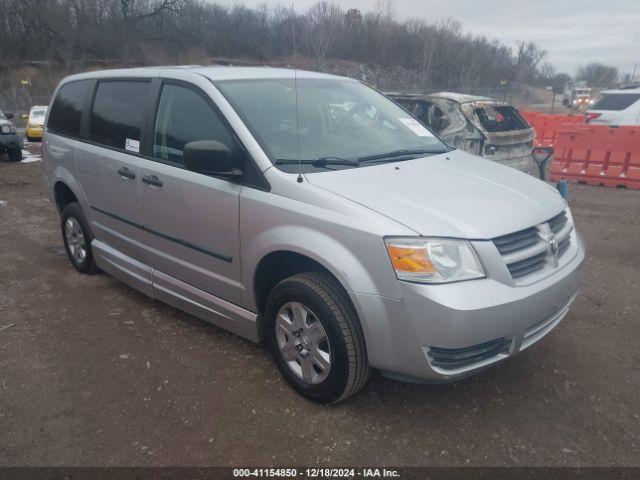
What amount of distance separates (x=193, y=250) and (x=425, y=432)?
5.88 feet

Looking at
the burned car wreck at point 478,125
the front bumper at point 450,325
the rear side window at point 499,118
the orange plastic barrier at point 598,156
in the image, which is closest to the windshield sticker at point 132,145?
the front bumper at point 450,325

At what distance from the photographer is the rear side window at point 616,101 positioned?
1138cm

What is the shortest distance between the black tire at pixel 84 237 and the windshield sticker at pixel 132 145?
107cm

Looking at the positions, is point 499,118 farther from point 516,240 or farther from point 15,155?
point 15,155

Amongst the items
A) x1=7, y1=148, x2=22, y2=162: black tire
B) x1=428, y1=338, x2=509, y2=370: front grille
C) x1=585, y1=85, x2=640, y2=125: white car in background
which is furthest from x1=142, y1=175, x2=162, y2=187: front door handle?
x1=7, y1=148, x2=22, y2=162: black tire

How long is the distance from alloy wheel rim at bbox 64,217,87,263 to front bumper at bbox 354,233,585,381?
3288 mm

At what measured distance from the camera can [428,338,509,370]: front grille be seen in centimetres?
240

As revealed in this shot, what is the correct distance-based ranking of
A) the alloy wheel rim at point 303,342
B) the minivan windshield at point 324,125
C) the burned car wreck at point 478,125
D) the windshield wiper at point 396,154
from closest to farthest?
the alloy wheel rim at point 303,342
the minivan windshield at point 324,125
the windshield wiper at point 396,154
the burned car wreck at point 478,125

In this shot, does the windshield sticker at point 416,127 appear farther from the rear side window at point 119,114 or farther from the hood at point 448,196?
the rear side window at point 119,114

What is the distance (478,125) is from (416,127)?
3377 mm

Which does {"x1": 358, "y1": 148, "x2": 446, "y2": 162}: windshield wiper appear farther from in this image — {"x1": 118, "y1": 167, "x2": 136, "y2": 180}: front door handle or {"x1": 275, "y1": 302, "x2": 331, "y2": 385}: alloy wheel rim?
{"x1": 118, "y1": 167, "x2": 136, "y2": 180}: front door handle

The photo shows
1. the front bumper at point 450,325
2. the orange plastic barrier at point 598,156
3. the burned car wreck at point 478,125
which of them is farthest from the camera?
the orange plastic barrier at point 598,156

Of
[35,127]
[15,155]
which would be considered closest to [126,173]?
[15,155]

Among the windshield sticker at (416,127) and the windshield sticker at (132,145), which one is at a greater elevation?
the windshield sticker at (416,127)
